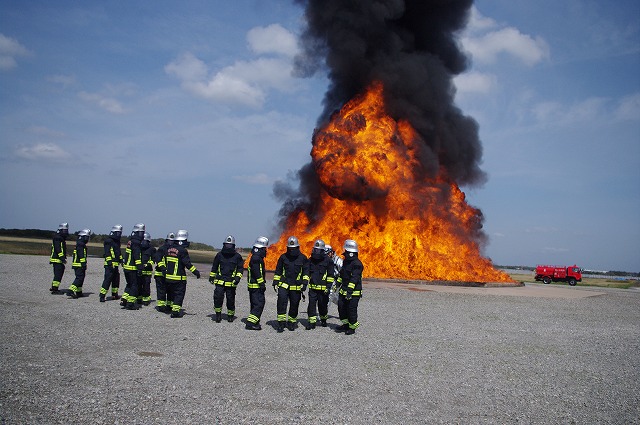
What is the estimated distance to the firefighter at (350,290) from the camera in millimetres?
11039

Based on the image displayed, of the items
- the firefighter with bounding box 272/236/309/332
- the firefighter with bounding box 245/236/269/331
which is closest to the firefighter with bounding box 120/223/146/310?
the firefighter with bounding box 245/236/269/331

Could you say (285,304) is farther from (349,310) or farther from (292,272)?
(349,310)

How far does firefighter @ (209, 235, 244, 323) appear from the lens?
11.7 metres

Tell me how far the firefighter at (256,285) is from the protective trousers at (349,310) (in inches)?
75.1

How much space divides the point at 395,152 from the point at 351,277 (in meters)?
18.1

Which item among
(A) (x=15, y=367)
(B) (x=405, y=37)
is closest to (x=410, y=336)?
(A) (x=15, y=367)

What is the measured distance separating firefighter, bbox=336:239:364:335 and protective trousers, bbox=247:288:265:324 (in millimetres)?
1915

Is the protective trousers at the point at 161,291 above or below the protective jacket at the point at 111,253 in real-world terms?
below

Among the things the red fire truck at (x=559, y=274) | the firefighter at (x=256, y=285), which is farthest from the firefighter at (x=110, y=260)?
the red fire truck at (x=559, y=274)

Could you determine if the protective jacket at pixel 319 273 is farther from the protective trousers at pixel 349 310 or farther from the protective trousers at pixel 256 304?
the protective trousers at pixel 256 304

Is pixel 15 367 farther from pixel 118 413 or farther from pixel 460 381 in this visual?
pixel 460 381

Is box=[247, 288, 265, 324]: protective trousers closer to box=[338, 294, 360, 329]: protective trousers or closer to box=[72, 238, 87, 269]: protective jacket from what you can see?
box=[338, 294, 360, 329]: protective trousers

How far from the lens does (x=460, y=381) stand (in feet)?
24.1

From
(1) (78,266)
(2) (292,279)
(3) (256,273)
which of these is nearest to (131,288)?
(1) (78,266)
